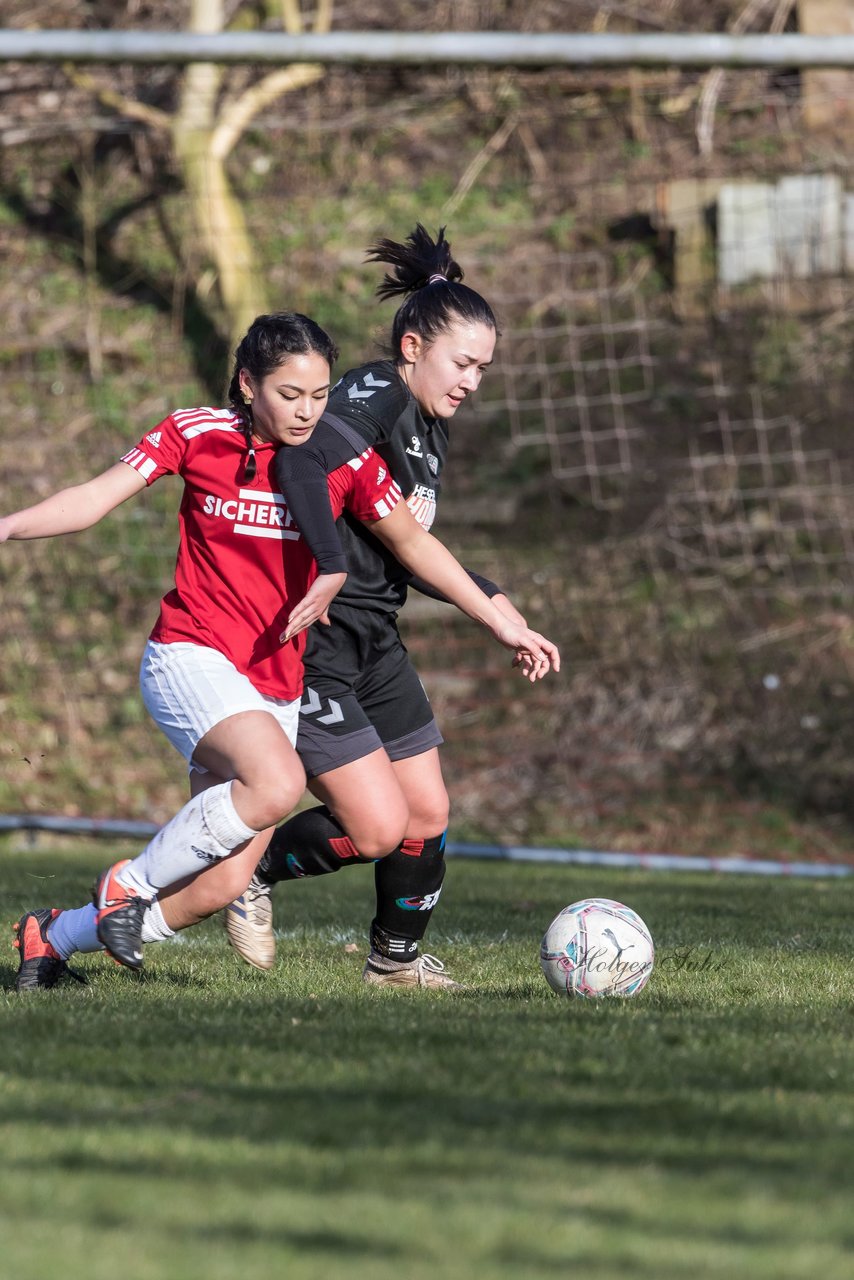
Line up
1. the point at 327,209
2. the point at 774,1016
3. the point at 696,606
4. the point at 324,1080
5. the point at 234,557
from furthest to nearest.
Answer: the point at 327,209
the point at 696,606
the point at 234,557
the point at 774,1016
the point at 324,1080

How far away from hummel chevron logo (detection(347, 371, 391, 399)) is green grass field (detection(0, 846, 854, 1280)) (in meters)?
1.70

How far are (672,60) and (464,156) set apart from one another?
602 centimetres

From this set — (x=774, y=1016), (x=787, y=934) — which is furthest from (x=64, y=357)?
(x=774, y=1016)

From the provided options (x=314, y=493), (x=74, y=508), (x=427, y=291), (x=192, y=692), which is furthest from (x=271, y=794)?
(x=427, y=291)

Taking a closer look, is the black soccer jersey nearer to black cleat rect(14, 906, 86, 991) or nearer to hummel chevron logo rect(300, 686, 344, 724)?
hummel chevron logo rect(300, 686, 344, 724)

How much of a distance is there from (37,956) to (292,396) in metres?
1.67

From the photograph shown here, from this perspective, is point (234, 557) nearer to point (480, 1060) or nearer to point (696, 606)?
point (480, 1060)

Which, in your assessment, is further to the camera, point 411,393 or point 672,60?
point 672,60

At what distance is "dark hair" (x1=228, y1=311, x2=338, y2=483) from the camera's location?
14.3 ft

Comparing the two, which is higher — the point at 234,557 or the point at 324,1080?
the point at 234,557

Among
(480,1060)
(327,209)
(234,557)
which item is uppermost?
(327,209)

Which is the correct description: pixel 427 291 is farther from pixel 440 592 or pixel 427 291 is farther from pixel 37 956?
pixel 37 956

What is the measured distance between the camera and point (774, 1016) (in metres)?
4.05

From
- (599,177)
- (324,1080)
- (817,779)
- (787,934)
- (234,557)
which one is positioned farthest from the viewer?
(599,177)
